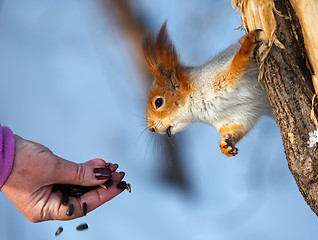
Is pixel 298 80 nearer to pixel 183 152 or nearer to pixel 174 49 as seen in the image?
pixel 174 49

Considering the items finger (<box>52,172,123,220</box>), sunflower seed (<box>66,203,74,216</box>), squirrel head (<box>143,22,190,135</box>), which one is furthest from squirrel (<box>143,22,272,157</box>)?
sunflower seed (<box>66,203,74,216</box>)

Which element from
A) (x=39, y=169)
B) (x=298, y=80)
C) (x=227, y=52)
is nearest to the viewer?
(x=298, y=80)

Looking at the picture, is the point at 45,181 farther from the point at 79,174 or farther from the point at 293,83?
the point at 293,83

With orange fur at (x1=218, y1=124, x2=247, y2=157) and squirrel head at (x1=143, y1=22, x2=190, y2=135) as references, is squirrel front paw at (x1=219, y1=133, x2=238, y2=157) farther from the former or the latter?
squirrel head at (x1=143, y1=22, x2=190, y2=135)

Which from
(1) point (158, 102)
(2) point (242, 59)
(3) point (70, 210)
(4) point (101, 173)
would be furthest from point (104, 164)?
(2) point (242, 59)

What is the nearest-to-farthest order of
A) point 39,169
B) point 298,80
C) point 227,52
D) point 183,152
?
point 298,80, point 39,169, point 227,52, point 183,152

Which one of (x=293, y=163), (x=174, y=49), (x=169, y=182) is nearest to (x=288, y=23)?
(x=293, y=163)

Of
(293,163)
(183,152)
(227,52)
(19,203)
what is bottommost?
(293,163)

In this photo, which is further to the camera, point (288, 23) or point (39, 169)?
point (39, 169)
